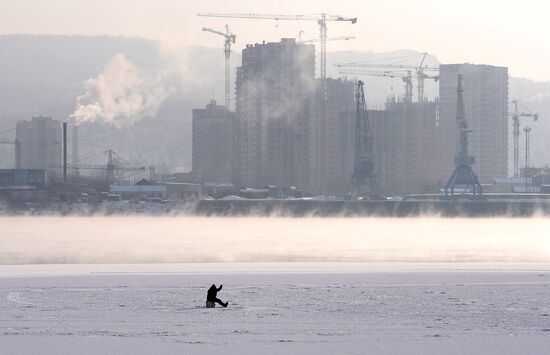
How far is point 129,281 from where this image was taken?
108 feet

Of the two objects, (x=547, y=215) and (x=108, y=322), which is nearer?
(x=108, y=322)

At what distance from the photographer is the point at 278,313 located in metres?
25.0

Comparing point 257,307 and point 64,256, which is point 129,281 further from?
point 64,256

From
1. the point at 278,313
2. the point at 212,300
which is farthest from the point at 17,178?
the point at 278,313

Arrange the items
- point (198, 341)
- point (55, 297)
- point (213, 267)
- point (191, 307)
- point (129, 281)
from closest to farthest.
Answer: point (198, 341) → point (191, 307) → point (55, 297) → point (129, 281) → point (213, 267)

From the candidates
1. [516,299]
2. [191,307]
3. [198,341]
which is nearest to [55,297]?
[191,307]

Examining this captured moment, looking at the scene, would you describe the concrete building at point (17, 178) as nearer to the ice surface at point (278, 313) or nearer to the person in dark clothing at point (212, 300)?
the ice surface at point (278, 313)

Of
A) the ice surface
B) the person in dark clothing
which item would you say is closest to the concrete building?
the ice surface

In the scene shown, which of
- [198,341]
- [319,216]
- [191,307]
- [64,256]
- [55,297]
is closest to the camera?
[198,341]

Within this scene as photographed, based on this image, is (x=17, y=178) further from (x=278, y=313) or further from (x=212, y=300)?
(x=278, y=313)

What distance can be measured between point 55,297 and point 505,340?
38.4 feet

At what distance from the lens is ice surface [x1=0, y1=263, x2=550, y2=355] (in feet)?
67.2

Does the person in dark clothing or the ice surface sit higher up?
the person in dark clothing

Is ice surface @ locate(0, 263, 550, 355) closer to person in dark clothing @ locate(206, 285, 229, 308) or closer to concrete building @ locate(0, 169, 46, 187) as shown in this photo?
person in dark clothing @ locate(206, 285, 229, 308)
